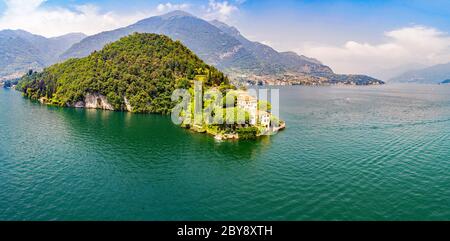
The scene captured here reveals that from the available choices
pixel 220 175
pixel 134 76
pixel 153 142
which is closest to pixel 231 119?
pixel 153 142

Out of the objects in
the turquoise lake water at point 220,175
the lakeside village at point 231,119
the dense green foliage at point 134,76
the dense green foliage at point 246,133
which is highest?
the dense green foliage at point 134,76

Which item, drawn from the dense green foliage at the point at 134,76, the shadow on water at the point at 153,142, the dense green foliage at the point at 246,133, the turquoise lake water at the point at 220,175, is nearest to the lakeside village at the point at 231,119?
the dense green foliage at the point at 246,133

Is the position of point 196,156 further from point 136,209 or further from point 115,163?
point 136,209

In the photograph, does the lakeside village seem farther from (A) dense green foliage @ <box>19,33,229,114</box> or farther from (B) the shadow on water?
(A) dense green foliage @ <box>19,33,229,114</box>

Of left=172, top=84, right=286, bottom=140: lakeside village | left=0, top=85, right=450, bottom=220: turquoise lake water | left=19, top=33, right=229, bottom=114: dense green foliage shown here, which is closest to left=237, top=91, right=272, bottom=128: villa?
left=172, top=84, right=286, bottom=140: lakeside village

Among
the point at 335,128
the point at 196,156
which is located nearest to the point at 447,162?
the point at 335,128

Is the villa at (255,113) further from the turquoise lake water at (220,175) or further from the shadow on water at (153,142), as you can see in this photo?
the shadow on water at (153,142)

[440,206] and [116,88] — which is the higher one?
[116,88]

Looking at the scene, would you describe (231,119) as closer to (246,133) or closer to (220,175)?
(246,133)
